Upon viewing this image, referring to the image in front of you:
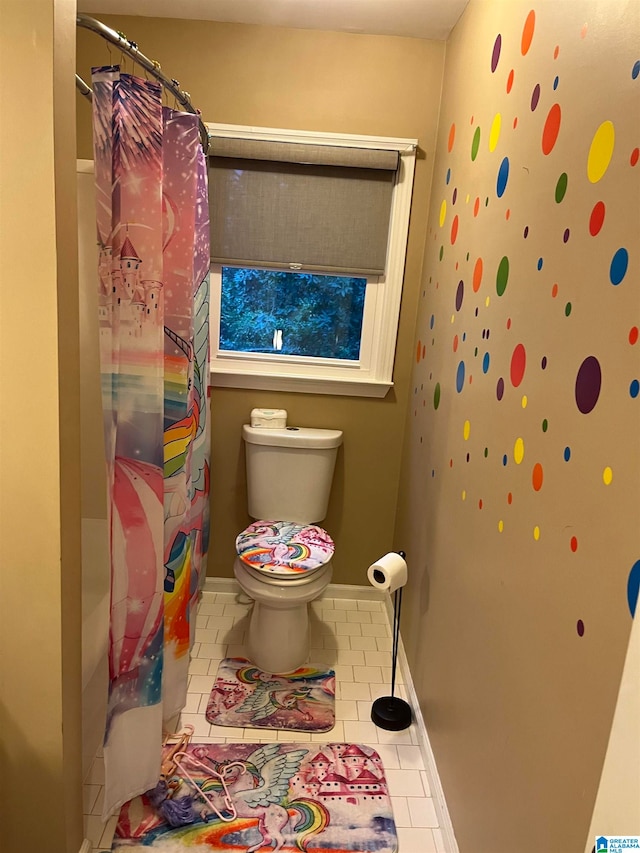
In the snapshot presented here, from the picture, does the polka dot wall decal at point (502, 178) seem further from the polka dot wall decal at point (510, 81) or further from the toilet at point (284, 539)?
the toilet at point (284, 539)

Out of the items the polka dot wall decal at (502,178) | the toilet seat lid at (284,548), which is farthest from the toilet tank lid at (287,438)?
the polka dot wall decal at (502,178)

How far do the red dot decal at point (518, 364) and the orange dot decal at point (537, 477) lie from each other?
203 millimetres

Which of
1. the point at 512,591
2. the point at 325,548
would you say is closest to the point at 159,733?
the point at 325,548

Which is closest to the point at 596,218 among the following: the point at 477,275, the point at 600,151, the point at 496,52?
the point at 600,151

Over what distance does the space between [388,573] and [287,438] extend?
75 centimetres

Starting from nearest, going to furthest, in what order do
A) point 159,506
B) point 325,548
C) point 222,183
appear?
1. point 159,506
2. point 325,548
3. point 222,183

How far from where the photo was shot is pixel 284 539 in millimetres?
2266

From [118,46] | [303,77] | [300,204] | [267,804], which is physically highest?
[303,77]

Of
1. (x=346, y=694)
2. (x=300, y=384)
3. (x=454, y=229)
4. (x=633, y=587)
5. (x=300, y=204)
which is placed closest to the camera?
(x=633, y=587)

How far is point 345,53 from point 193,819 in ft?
8.44

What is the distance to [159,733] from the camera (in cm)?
161

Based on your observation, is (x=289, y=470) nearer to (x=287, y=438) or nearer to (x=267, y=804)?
(x=287, y=438)

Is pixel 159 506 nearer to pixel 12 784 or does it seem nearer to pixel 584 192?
pixel 12 784

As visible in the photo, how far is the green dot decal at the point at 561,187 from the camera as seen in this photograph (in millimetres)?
1062
